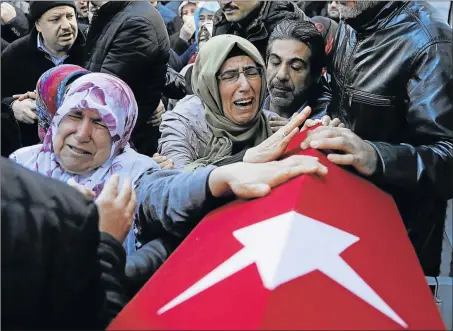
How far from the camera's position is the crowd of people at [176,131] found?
1.35 m

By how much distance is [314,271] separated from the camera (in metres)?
1.43

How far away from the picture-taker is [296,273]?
55.9 inches

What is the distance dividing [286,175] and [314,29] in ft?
4.38

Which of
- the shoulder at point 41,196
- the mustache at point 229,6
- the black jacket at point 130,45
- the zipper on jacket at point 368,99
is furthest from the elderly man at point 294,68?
the shoulder at point 41,196

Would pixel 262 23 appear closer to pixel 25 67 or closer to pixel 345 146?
pixel 25 67

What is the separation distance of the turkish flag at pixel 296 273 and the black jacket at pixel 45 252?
16 centimetres

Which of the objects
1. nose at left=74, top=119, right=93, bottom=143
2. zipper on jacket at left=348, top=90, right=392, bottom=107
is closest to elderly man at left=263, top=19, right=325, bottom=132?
zipper on jacket at left=348, top=90, right=392, bottom=107

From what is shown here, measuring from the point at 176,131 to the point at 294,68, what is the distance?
1.77 ft

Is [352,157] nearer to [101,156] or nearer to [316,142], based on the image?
[316,142]

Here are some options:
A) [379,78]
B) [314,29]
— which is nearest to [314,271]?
[379,78]

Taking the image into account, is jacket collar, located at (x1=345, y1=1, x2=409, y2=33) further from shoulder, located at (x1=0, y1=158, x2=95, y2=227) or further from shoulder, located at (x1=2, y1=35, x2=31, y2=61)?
shoulder, located at (x1=2, y1=35, x2=31, y2=61)

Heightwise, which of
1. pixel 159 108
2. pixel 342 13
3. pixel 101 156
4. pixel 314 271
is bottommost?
pixel 159 108

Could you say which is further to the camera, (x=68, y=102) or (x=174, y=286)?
(x=68, y=102)

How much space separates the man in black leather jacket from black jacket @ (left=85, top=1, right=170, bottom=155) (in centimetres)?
111
